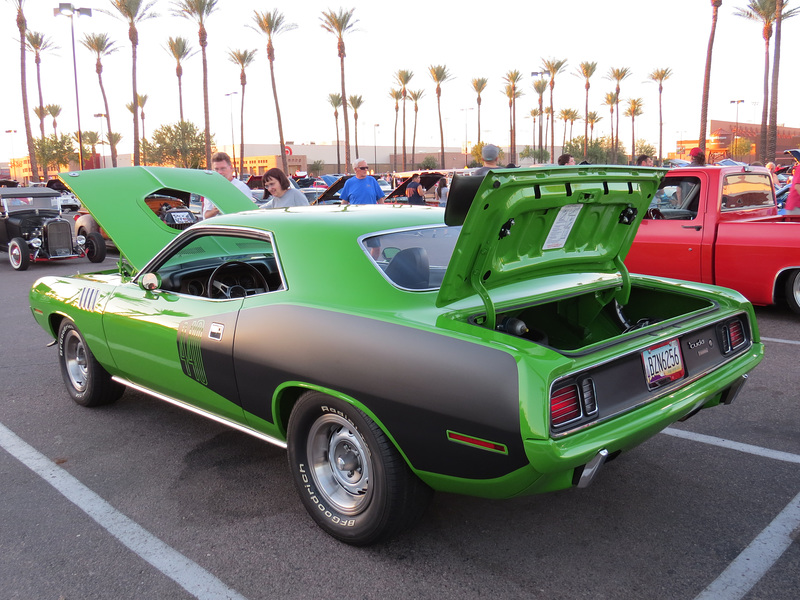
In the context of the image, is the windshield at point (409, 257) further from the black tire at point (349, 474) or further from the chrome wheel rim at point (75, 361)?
the chrome wheel rim at point (75, 361)

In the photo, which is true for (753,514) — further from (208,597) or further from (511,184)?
(208,597)

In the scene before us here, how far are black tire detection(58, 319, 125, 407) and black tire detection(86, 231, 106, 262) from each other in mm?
9851

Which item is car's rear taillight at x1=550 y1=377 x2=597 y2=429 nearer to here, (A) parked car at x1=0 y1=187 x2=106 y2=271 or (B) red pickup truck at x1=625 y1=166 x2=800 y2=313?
(B) red pickup truck at x1=625 y1=166 x2=800 y2=313

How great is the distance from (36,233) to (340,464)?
1328cm

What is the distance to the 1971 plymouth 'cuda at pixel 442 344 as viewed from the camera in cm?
238

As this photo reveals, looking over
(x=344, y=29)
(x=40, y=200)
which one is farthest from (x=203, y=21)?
(x=40, y=200)

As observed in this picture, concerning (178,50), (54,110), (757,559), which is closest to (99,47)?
(178,50)

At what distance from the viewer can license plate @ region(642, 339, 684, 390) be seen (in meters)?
2.73

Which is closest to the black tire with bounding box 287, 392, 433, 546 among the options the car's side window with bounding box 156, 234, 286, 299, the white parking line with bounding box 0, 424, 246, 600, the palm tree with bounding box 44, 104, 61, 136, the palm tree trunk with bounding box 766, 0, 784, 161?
the white parking line with bounding box 0, 424, 246, 600

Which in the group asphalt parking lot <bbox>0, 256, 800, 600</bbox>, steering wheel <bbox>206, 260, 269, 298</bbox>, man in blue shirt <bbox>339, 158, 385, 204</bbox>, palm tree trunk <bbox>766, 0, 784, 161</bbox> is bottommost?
asphalt parking lot <bbox>0, 256, 800, 600</bbox>

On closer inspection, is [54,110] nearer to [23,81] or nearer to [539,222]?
[23,81]

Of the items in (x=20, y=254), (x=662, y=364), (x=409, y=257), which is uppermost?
(x=409, y=257)

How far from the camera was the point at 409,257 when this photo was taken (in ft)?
10.0

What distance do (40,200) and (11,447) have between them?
39.8 feet
